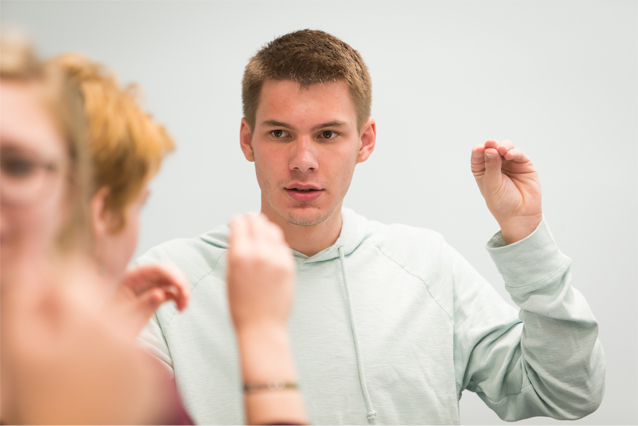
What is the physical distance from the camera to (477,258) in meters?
1.77

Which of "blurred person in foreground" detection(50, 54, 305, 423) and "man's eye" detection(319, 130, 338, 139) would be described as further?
"man's eye" detection(319, 130, 338, 139)

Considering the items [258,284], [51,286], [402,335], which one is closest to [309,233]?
[402,335]

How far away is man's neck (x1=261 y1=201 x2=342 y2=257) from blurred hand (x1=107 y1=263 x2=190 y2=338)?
56 centimetres

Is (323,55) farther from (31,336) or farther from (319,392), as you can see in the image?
(31,336)

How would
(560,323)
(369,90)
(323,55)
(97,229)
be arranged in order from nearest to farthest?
(97,229), (560,323), (323,55), (369,90)

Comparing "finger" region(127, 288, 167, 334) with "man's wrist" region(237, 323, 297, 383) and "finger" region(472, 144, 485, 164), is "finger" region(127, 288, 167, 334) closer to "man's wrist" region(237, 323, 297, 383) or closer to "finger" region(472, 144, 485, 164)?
"man's wrist" region(237, 323, 297, 383)

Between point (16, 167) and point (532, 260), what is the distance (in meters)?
0.88

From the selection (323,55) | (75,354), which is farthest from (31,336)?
(323,55)

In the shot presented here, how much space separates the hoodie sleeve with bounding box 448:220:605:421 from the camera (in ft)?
3.36

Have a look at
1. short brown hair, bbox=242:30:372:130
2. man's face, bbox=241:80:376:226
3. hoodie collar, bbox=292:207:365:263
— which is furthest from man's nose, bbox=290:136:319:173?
hoodie collar, bbox=292:207:365:263

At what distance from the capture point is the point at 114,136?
22.1 inches

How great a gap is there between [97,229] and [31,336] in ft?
0.44

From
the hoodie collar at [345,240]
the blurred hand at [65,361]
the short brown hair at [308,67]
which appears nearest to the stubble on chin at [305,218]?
the hoodie collar at [345,240]

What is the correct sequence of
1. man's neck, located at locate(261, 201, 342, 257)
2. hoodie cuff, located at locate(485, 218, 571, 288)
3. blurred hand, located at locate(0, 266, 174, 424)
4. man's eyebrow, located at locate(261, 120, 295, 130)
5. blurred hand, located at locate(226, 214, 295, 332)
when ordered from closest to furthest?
Result: blurred hand, located at locate(0, 266, 174, 424)
blurred hand, located at locate(226, 214, 295, 332)
hoodie cuff, located at locate(485, 218, 571, 288)
man's eyebrow, located at locate(261, 120, 295, 130)
man's neck, located at locate(261, 201, 342, 257)
